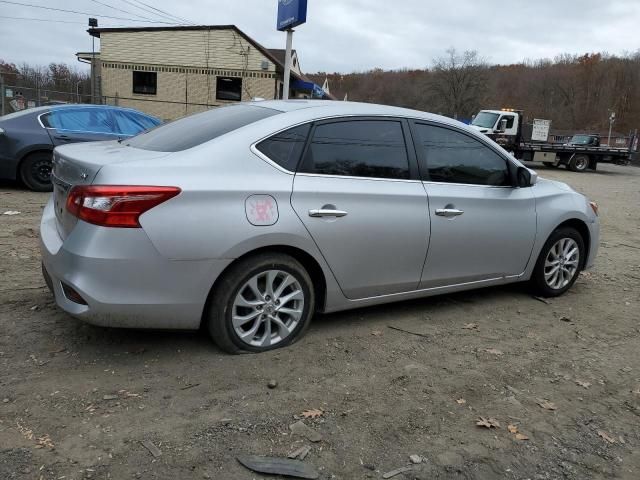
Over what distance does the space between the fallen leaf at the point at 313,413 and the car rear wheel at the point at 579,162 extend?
28340mm

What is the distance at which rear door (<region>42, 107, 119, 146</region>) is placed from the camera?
8430 mm

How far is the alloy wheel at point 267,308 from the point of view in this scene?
3359 millimetres

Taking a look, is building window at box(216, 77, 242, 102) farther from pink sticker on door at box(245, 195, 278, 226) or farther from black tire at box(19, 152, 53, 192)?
pink sticker on door at box(245, 195, 278, 226)

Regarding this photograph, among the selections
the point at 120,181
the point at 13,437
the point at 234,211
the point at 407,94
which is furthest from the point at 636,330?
the point at 407,94

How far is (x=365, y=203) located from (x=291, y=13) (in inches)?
322

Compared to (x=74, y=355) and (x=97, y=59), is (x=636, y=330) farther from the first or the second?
(x=97, y=59)

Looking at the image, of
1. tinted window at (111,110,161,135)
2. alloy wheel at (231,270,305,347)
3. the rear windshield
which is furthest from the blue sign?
alloy wheel at (231,270,305,347)

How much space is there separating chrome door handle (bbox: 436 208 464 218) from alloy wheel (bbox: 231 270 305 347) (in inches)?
48.4

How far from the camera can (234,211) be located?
318 cm

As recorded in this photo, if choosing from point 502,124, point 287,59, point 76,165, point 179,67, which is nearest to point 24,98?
point 179,67

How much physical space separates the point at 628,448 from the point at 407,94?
278 feet

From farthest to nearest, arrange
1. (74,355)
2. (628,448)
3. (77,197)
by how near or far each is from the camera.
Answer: (74,355) → (77,197) → (628,448)

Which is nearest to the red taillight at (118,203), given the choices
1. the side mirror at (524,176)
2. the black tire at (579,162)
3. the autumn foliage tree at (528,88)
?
the side mirror at (524,176)

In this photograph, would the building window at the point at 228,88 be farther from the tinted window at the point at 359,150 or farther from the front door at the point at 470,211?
the tinted window at the point at 359,150
